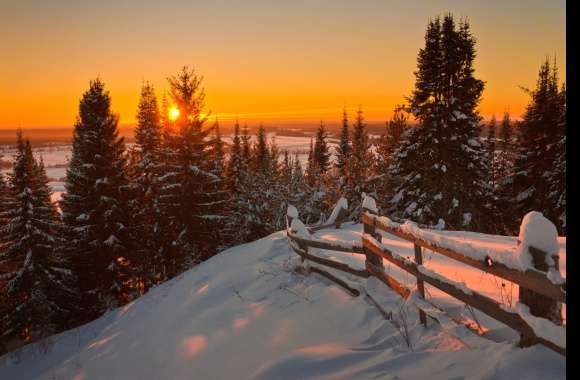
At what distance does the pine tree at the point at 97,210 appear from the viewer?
23.8m

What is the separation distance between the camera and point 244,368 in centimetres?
519

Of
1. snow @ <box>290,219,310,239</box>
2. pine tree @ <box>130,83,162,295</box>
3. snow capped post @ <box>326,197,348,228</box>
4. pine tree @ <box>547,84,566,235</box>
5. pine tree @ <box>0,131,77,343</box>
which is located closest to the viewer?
snow @ <box>290,219,310,239</box>

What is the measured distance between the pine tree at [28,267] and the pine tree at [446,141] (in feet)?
75.9

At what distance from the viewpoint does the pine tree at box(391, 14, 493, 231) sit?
2464cm

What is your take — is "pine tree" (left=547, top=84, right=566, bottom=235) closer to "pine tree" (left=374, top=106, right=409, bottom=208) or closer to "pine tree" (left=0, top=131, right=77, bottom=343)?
"pine tree" (left=374, top=106, right=409, bottom=208)

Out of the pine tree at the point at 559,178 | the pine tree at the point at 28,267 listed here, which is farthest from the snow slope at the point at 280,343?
the pine tree at the point at 559,178

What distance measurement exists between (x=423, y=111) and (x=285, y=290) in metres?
21.1

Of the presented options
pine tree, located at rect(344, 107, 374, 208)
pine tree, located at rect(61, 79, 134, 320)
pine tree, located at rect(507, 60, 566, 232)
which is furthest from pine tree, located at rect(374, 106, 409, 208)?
pine tree, located at rect(61, 79, 134, 320)

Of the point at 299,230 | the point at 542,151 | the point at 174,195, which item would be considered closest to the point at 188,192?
the point at 174,195

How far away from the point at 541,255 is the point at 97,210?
24.9 meters

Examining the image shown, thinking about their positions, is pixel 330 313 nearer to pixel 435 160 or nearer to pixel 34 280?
pixel 435 160

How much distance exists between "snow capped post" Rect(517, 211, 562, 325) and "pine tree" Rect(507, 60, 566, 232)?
2543 centimetres

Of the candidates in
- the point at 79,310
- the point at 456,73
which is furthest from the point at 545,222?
the point at 79,310

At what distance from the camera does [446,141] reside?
80.9 ft
